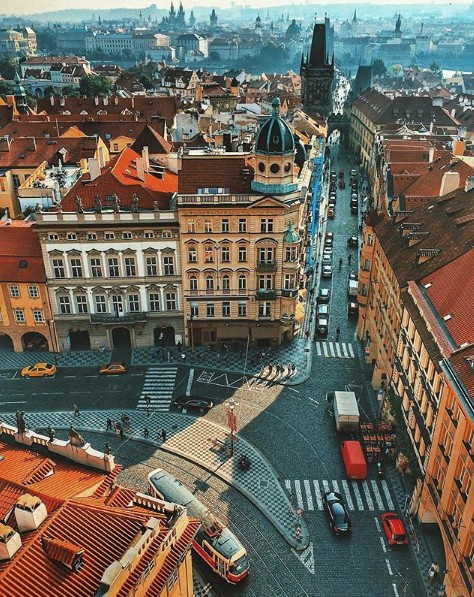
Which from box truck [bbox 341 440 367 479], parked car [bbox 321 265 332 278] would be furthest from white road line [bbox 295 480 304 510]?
parked car [bbox 321 265 332 278]

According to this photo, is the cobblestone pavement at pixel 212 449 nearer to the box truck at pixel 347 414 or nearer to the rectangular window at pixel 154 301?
the box truck at pixel 347 414

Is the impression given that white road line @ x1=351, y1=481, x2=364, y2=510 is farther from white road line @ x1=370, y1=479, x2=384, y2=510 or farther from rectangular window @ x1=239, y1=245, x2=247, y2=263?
rectangular window @ x1=239, y1=245, x2=247, y2=263

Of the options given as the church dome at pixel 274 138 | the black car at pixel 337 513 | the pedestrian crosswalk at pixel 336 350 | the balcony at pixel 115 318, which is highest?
the church dome at pixel 274 138

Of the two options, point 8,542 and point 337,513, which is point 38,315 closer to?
point 337,513

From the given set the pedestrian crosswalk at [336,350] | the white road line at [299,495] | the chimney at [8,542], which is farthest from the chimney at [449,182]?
the chimney at [8,542]

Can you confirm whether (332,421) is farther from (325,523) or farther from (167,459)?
(167,459)
